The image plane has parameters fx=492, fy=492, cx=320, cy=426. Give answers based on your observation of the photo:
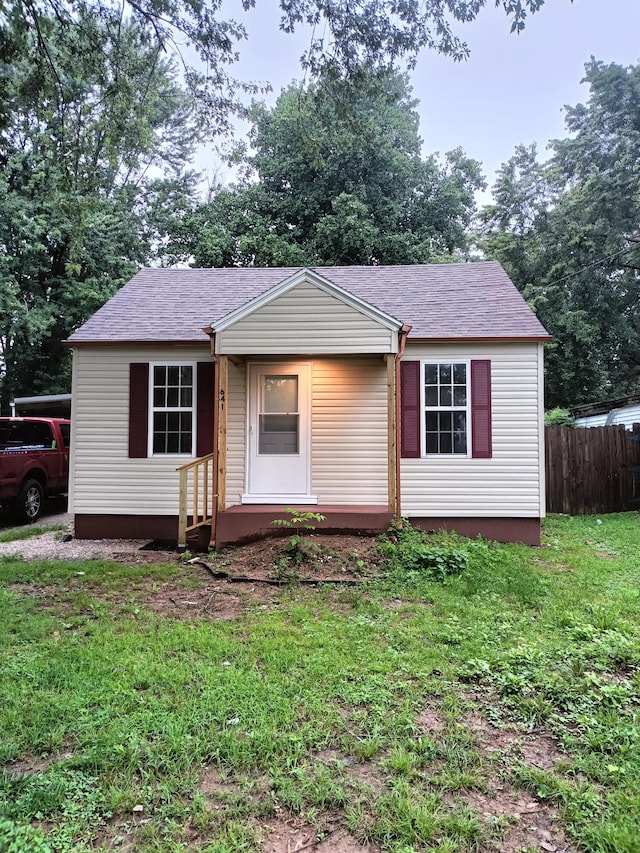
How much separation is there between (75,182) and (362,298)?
4.60 m

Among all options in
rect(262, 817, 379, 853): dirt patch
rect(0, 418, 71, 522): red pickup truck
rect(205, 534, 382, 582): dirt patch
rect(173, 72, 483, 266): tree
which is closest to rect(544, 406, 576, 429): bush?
rect(173, 72, 483, 266): tree

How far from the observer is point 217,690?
2.87 m

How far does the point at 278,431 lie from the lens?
25.2 feet

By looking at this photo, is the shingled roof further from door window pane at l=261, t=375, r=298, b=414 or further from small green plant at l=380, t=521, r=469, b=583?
small green plant at l=380, t=521, r=469, b=583

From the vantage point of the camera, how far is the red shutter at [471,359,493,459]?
24.4ft

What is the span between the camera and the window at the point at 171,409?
7.84 meters

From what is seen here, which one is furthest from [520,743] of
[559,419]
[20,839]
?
[559,419]

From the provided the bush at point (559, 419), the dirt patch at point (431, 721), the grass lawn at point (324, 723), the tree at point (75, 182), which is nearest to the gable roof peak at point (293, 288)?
the tree at point (75, 182)

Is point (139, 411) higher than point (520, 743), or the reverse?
point (139, 411)

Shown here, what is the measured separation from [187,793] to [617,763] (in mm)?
1929

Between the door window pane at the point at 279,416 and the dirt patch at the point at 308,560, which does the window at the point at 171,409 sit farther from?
the dirt patch at the point at 308,560

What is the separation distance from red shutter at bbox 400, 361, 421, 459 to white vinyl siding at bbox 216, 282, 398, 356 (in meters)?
1.25

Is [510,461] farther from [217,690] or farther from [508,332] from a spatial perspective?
[217,690]

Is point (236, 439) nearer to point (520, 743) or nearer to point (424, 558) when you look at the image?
point (424, 558)
